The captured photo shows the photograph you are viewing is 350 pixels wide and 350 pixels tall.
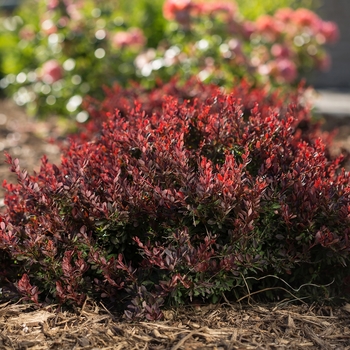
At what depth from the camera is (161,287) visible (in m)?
2.70

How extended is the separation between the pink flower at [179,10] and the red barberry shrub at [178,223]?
12.3 feet

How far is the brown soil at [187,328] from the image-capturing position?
2.59 meters

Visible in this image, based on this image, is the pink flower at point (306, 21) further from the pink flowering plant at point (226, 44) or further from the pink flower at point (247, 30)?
the pink flower at point (247, 30)

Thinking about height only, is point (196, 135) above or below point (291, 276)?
above

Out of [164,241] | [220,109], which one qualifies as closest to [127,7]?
[220,109]

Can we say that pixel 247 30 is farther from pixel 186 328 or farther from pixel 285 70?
pixel 186 328

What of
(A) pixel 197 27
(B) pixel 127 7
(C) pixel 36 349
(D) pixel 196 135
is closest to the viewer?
(C) pixel 36 349

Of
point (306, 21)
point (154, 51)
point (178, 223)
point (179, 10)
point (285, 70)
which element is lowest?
point (285, 70)

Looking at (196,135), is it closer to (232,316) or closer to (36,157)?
(232,316)

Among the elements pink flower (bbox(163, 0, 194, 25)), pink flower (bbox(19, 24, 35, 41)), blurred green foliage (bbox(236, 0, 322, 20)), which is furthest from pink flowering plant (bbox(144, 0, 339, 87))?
pink flower (bbox(19, 24, 35, 41))

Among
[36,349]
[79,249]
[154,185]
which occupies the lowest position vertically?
[36,349]

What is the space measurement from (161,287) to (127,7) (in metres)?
7.43

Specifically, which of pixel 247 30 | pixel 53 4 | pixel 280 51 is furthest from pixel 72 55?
pixel 280 51

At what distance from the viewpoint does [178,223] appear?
2.78 metres
